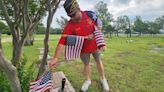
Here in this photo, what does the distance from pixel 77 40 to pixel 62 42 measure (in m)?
0.27

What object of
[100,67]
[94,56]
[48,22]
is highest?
[48,22]

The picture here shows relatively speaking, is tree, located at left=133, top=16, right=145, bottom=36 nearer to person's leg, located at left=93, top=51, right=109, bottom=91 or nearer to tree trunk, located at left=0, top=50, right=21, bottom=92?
person's leg, located at left=93, top=51, right=109, bottom=91

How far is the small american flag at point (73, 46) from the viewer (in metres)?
4.77

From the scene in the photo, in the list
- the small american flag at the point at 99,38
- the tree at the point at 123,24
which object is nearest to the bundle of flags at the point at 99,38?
the small american flag at the point at 99,38

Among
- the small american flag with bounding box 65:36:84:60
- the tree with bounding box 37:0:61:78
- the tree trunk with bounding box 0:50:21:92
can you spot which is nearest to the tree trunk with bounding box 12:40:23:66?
the tree with bounding box 37:0:61:78

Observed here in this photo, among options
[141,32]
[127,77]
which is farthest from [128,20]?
[127,77]

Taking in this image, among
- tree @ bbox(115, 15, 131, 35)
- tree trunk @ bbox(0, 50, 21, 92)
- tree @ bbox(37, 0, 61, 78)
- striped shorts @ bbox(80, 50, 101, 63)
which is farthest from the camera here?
tree @ bbox(115, 15, 131, 35)

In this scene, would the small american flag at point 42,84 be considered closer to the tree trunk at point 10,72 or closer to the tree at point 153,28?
the tree trunk at point 10,72

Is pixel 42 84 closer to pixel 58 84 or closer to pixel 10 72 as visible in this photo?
pixel 10 72

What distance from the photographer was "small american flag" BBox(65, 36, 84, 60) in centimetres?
477

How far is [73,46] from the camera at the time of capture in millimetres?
4809

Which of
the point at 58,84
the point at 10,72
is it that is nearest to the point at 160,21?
the point at 58,84

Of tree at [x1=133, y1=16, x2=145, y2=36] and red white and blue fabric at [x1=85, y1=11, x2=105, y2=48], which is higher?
red white and blue fabric at [x1=85, y1=11, x2=105, y2=48]

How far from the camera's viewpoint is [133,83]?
6977mm
